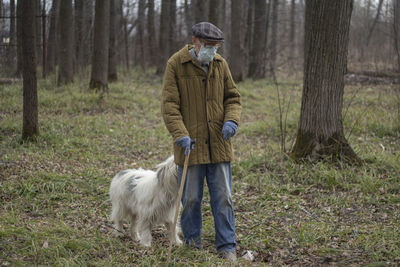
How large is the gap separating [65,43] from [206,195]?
35.4 ft

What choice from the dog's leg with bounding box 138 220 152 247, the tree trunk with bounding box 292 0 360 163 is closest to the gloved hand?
the dog's leg with bounding box 138 220 152 247

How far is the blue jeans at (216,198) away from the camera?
393cm

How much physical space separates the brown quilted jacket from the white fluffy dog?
49cm

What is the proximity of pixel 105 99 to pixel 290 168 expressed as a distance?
305 inches

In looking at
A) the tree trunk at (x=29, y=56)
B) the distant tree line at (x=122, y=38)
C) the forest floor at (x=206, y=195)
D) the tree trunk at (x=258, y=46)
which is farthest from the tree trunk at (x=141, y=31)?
the tree trunk at (x=29, y=56)

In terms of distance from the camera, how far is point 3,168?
251 inches

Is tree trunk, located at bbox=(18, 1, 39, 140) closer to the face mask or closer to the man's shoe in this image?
the face mask

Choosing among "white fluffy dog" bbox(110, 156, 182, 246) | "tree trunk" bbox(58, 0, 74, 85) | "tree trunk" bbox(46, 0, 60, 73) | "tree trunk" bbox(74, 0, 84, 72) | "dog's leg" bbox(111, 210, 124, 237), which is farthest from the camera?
"tree trunk" bbox(46, 0, 60, 73)

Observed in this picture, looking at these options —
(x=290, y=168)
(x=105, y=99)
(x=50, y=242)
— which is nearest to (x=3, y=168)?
(x=50, y=242)

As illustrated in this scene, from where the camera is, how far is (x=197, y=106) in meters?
3.87

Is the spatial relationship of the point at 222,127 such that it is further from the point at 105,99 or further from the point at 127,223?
the point at 105,99

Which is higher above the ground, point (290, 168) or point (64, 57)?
point (64, 57)

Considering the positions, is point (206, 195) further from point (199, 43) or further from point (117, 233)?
point (199, 43)

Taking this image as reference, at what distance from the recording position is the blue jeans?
3.93 metres
